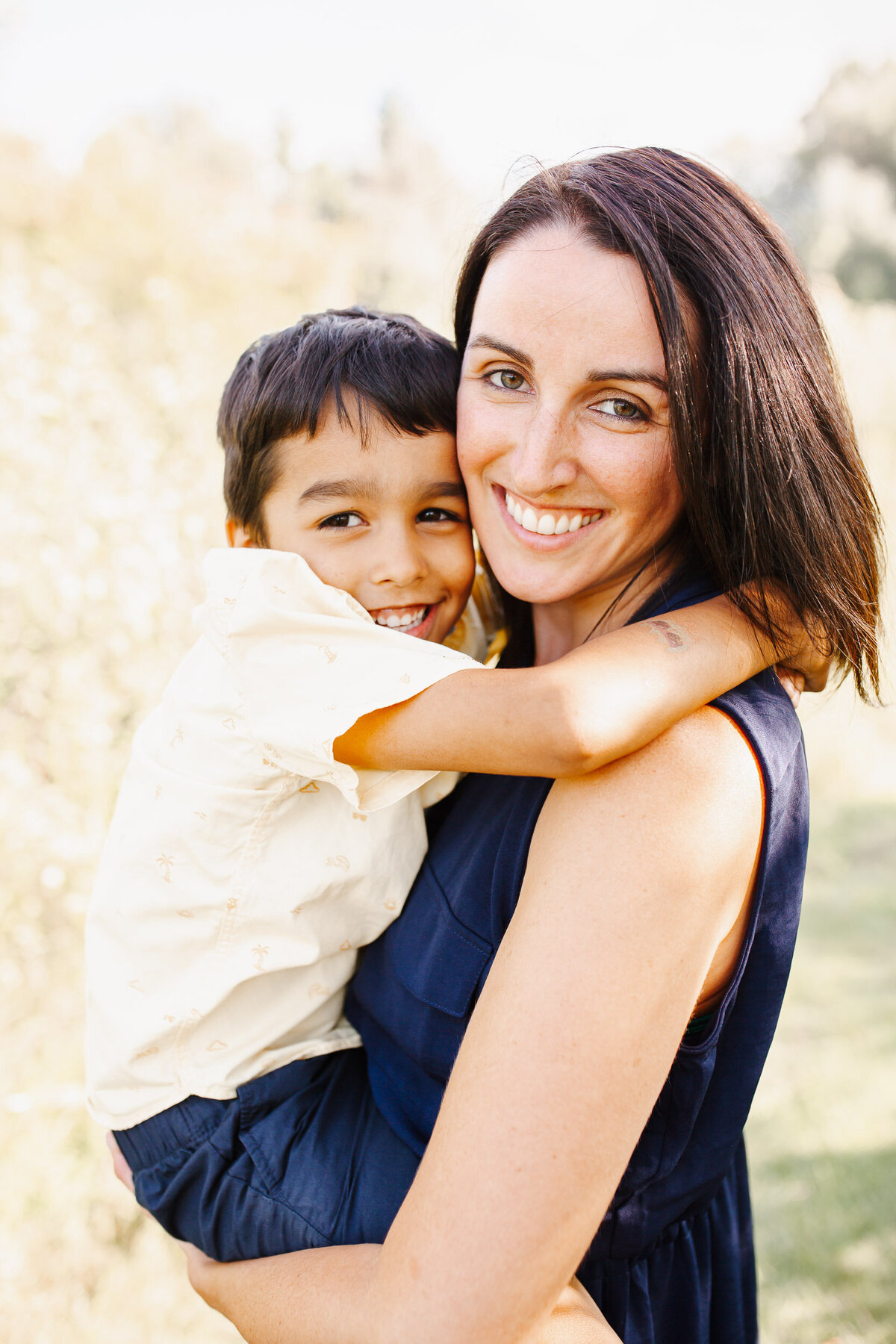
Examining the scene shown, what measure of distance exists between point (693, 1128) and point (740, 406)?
1042mm

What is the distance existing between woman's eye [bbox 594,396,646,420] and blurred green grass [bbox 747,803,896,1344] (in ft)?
7.39

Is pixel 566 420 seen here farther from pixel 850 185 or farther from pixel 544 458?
pixel 850 185

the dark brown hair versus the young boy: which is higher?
the dark brown hair

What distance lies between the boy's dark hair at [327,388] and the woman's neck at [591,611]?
0.41m

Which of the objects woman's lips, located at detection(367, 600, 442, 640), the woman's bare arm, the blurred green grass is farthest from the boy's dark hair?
the blurred green grass

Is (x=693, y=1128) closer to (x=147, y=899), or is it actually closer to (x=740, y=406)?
(x=147, y=899)

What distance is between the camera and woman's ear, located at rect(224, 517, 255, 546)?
198cm

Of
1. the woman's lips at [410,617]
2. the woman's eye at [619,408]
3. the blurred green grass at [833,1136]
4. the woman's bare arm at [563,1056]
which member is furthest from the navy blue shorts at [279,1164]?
the blurred green grass at [833,1136]

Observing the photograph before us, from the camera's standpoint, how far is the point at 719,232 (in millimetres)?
1457

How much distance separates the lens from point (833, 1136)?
12.5ft

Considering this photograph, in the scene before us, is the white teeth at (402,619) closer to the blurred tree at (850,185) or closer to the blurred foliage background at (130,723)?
the blurred foliage background at (130,723)

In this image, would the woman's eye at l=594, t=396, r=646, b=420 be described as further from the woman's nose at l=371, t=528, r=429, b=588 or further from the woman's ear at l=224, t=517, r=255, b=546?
the woman's ear at l=224, t=517, r=255, b=546

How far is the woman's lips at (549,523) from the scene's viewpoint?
160 centimetres

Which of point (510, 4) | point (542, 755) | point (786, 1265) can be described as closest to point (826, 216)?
point (510, 4)
